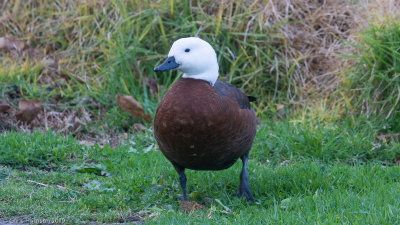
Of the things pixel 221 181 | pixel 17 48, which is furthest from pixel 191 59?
pixel 17 48

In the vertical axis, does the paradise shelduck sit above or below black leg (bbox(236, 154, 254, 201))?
above

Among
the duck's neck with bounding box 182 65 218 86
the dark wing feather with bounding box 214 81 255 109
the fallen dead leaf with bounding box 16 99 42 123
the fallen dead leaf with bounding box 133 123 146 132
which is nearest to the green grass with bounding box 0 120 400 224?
the fallen dead leaf with bounding box 133 123 146 132

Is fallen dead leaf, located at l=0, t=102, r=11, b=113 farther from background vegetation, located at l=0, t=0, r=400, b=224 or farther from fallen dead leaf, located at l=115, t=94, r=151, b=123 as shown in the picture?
fallen dead leaf, located at l=115, t=94, r=151, b=123

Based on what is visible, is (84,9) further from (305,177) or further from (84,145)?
(305,177)

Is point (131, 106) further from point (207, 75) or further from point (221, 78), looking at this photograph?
point (207, 75)

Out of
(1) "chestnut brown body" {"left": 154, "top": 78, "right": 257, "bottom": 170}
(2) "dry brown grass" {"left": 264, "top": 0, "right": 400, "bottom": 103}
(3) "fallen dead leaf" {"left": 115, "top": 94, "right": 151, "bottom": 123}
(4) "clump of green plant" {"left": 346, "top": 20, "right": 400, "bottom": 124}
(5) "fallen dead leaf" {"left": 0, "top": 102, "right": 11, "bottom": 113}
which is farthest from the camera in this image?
(2) "dry brown grass" {"left": 264, "top": 0, "right": 400, "bottom": 103}

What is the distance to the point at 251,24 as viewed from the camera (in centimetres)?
728

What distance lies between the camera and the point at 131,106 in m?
6.42

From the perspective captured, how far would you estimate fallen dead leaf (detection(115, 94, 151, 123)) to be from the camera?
6383 millimetres

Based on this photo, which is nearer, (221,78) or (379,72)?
(379,72)

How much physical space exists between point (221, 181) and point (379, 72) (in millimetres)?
2443

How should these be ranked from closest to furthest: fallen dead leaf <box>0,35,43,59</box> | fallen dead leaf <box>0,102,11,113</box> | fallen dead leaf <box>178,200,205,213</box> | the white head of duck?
1. fallen dead leaf <box>178,200,205,213</box>
2. the white head of duck
3. fallen dead leaf <box>0,102,11,113</box>
4. fallen dead leaf <box>0,35,43,59</box>

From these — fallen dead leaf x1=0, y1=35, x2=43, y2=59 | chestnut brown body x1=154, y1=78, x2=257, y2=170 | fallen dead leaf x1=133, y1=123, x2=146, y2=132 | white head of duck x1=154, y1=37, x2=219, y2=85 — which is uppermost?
white head of duck x1=154, y1=37, x2=219, y2=85

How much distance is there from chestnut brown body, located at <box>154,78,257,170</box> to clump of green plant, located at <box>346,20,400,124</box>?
255cm
